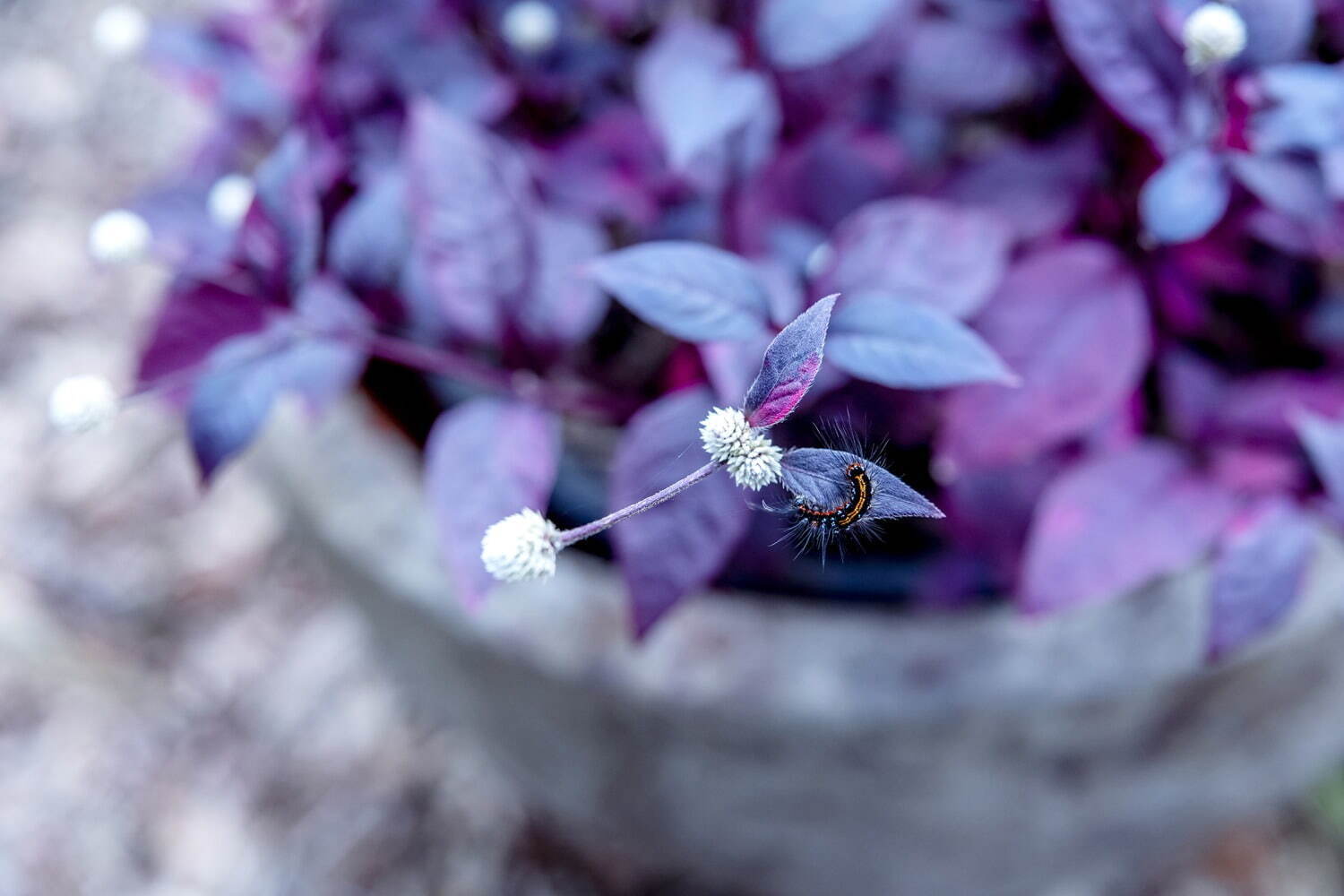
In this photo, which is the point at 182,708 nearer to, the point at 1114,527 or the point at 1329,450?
the point at 1114,527

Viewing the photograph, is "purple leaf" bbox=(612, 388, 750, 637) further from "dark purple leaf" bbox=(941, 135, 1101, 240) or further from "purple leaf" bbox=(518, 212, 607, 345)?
"dark purple leaf" bbox=(941, 135, 1101, 240)

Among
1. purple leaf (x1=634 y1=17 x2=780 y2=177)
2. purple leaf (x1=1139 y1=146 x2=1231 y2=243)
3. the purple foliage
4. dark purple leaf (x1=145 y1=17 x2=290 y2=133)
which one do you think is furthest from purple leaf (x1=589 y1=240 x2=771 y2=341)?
dark purple leaf (x1=145 y1=17 x2=290 y2=133)

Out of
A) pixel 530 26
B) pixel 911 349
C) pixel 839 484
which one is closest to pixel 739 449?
pixel 839 484

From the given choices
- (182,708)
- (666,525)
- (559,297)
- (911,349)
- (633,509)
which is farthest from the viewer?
(182,708)

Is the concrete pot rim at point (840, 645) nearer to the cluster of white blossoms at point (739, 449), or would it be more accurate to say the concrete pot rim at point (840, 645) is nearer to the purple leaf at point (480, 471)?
the purple leaf at point (480, 471)

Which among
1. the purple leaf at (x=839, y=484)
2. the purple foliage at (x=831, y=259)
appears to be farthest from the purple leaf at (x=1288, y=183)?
the purple leaf at (x=839, y=484)

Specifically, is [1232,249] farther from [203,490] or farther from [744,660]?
[203,490]

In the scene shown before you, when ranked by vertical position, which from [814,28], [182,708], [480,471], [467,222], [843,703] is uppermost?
[814,28]
